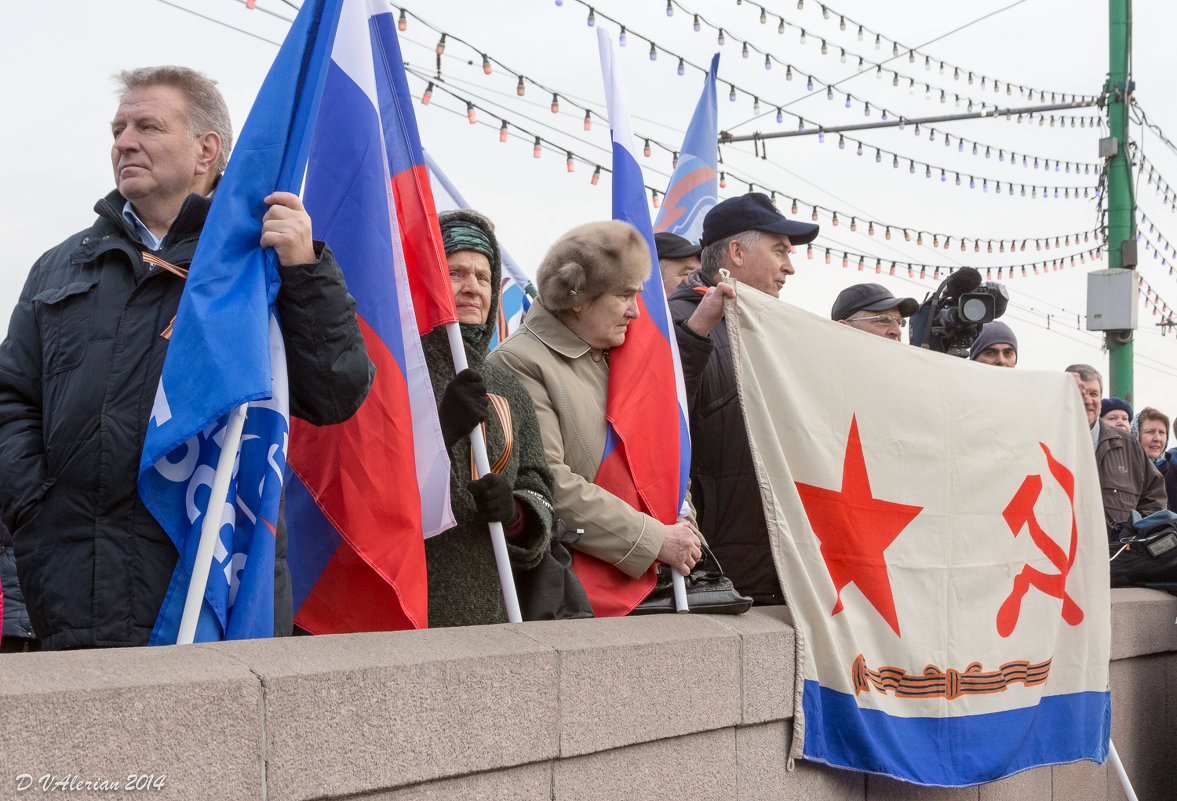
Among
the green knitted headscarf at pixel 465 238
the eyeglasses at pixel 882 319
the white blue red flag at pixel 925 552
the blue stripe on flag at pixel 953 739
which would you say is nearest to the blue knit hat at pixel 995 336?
the white blue red flag at pixel 925 552

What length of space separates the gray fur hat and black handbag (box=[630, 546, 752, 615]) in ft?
2.72

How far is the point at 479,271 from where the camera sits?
3.59 meters

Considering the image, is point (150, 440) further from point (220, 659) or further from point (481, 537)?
point (481, 537)

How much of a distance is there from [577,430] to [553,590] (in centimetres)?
51

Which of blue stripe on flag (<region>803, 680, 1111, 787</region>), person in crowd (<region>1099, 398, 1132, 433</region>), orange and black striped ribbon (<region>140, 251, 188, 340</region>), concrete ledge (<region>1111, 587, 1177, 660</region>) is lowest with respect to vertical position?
blue stripe on flag (<region>803, 680, 1111, 787</region>)

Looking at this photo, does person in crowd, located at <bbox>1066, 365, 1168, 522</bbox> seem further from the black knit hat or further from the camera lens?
the black knit hat

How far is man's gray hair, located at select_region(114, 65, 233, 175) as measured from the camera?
287 centimetres

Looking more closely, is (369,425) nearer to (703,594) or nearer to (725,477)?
(703,594)

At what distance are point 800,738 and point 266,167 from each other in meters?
2.20

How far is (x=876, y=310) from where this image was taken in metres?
5.18

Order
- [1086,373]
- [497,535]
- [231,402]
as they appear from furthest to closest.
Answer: [1086,373], [497,535], [231,402]

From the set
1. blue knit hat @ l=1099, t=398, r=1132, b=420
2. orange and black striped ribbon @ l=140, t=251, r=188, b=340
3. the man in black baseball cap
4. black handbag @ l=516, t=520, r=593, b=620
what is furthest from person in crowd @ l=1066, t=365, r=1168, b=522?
orange and black striped ribbon @ l=140, t=251, r=188, b=340

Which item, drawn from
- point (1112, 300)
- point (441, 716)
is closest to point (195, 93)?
point (441, 716)

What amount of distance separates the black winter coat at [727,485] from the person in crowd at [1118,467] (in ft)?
11.6
